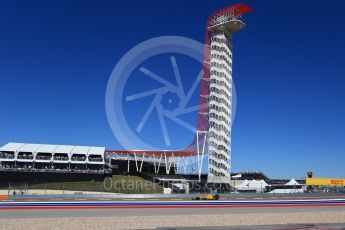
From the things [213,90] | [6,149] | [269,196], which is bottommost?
[269,196]

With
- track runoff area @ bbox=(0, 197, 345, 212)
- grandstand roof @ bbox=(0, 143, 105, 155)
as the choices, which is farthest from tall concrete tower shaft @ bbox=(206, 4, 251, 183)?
track runoff area @ bbox=(0, 197, 345, 212)

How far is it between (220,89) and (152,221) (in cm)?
7090

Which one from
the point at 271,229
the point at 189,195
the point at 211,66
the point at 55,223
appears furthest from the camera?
the point at 211,66

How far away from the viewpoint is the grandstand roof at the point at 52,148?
90562 millimetres

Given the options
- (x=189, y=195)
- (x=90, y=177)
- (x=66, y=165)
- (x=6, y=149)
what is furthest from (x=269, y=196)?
(x=6, y=149)

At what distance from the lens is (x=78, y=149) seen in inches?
3750

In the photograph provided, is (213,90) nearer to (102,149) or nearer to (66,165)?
(102,149)

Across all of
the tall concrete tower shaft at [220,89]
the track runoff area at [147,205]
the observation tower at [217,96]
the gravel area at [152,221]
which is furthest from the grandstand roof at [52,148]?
the gravel area at [152,221]

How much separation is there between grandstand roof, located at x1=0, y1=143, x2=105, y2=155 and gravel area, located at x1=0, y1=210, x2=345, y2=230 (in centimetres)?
7076

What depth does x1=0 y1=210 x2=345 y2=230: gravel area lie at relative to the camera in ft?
65.6

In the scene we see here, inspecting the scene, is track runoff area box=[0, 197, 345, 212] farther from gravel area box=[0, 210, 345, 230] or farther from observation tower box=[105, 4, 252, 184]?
observation tower box=[105, 4, 252, 184]

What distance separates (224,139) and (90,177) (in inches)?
1124

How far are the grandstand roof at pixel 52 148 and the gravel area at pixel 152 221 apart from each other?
232 feet

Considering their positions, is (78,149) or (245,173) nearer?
(78,149)
